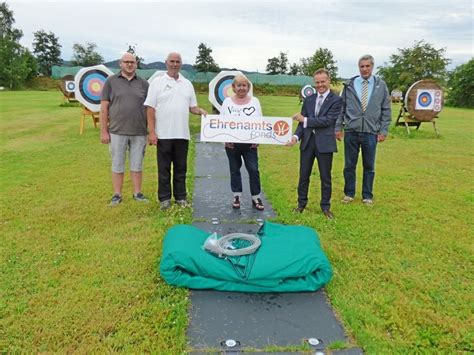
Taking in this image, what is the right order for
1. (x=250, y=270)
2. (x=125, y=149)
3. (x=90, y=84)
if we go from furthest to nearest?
(x=90, y=84)
(x=125, y=149)
(x=250, y=270)

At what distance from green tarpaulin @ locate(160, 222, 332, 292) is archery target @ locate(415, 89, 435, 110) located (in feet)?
32.4

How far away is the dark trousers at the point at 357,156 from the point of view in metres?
4.47

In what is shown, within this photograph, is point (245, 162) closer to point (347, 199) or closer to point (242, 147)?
point (242, 147)

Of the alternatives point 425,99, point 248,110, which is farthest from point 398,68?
point 248,110

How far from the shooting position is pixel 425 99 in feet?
36.0

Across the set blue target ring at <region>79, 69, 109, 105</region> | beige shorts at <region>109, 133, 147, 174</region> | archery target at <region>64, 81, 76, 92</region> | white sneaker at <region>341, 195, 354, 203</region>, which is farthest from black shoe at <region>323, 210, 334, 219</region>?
archery target at <region>64, 81, 76, 92</region>

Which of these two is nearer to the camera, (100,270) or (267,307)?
(267,307)

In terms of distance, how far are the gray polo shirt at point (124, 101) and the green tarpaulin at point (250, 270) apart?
1.92 meters

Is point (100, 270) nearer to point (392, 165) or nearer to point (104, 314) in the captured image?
point (104, 314)

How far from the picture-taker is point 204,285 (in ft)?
8.61

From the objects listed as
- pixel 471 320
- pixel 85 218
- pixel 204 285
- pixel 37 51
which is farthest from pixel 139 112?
pixel 37 51

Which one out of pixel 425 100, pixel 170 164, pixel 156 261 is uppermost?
pixel 425 100

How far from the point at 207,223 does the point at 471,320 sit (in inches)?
94.0

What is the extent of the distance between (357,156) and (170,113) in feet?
7.60
